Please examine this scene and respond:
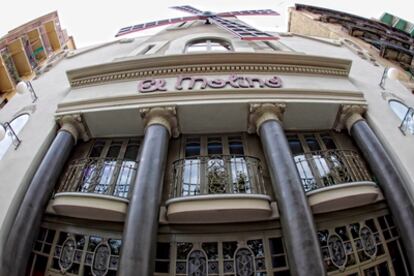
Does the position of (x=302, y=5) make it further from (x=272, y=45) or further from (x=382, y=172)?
(x=382, y=172)

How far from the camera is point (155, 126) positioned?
23.4 ft

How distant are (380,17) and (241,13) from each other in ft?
51.9

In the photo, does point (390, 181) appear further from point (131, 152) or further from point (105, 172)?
point (105, 172)

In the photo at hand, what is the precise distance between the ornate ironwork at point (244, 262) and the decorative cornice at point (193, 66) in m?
5.58

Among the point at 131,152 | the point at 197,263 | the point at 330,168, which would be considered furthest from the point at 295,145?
the point at 131,152

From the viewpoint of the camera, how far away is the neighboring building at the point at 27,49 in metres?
13.8

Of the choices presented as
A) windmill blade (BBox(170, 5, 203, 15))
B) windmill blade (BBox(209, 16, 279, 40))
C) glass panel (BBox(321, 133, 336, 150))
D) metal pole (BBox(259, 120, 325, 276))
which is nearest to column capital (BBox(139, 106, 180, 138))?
metal pole (BBox(259, 120, 325, 276))

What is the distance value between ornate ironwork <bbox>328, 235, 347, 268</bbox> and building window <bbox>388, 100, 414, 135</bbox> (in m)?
3.86

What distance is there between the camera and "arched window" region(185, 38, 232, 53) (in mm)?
11242

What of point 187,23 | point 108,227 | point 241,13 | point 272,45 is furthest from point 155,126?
point 241,13

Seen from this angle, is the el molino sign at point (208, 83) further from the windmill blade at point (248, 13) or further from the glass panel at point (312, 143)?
the windmill blade at point (248, 13)

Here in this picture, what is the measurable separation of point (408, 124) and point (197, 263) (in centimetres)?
703

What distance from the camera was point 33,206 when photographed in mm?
5840

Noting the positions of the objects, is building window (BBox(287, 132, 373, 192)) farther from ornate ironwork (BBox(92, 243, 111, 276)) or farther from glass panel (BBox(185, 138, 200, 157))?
ornate ironwork (BBox(92, 243, 111, 276))
